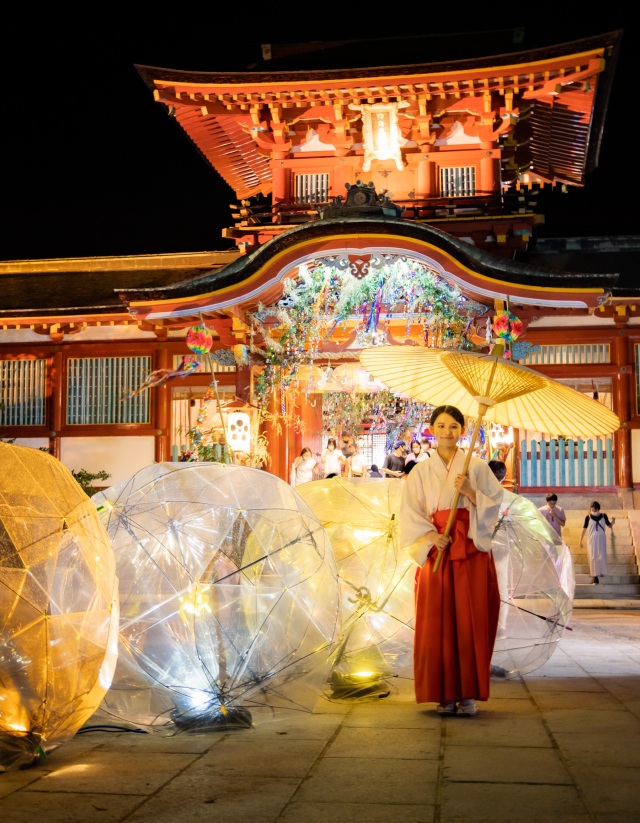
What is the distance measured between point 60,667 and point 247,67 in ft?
51.9

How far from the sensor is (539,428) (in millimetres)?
6438

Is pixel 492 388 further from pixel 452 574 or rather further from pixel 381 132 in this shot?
pixel 381 132

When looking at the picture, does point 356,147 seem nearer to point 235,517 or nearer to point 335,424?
point 335,424

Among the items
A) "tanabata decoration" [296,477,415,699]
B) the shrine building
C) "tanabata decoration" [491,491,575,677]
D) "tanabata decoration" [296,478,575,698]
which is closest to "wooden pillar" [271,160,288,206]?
the shrine building

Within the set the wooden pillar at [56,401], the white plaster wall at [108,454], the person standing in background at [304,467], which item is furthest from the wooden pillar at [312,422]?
the wooden pillar at [56,401]

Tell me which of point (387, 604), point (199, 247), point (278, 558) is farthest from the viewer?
point (199, 247)

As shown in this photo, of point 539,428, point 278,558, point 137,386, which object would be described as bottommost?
point 278,558

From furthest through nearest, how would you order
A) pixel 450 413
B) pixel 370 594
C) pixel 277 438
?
pixel 277 438
pixel 370 594
pixel 450 413

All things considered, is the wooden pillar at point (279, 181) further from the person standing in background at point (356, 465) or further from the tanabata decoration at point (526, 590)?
the tanabata decoration at point (526, 590)

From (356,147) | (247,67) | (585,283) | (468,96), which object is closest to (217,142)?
(247,67)

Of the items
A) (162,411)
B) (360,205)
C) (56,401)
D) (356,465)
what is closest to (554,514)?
(356,465)

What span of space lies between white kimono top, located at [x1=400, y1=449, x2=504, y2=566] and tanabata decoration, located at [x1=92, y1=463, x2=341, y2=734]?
59 centimetres

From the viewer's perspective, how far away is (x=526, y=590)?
646cm

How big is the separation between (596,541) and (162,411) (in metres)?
7.72
